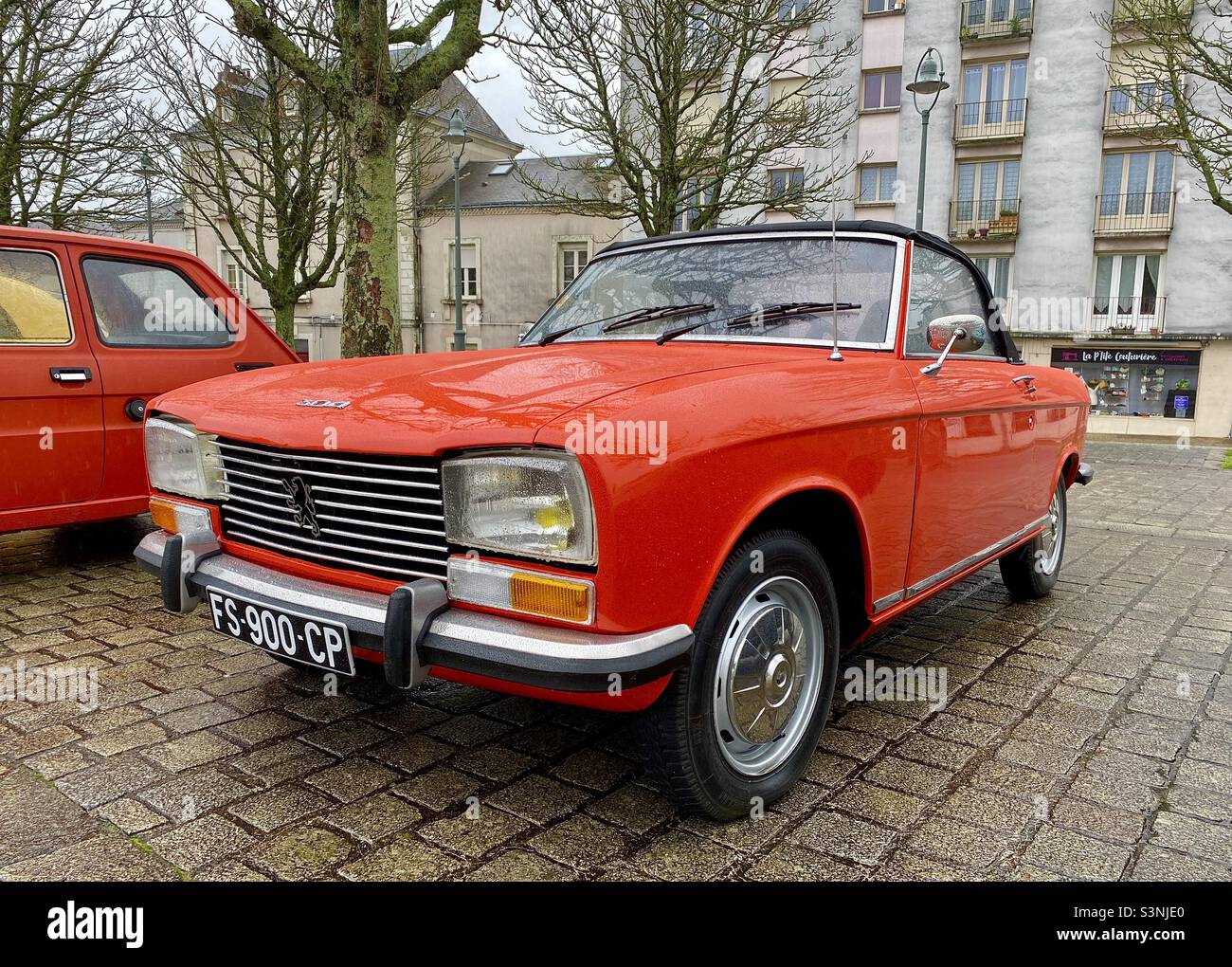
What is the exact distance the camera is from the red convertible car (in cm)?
208

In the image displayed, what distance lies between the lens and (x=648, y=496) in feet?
6.70

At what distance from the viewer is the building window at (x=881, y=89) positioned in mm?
28500

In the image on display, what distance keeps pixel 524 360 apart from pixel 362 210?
579cm

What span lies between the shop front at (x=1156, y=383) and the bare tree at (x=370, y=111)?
22.3 metres

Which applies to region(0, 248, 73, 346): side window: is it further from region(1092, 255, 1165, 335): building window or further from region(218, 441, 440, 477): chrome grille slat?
region(1092, 255, 1165, 335): building window

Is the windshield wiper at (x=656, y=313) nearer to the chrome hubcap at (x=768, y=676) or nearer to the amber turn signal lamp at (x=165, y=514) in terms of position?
the chrome hubcap at (x=768, y=676)

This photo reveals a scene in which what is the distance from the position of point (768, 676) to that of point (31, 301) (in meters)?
4.38

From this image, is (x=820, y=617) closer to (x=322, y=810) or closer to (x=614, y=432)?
(x=614, y=432)

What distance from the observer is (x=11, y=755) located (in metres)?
2.86

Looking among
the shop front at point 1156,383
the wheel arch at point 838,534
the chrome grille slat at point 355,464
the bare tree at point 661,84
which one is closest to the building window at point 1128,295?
the shop front at point 1156,383

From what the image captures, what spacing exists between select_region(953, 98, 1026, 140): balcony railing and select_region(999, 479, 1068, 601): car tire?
26.5 m

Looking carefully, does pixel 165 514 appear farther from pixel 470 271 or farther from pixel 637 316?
pixel 470 271

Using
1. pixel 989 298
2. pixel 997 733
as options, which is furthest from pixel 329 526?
pixel 989 298

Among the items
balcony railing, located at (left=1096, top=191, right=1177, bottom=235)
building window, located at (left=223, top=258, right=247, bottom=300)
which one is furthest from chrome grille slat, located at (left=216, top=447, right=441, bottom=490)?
building window, located at (left=223, top=258, right=247, bottom=300)
